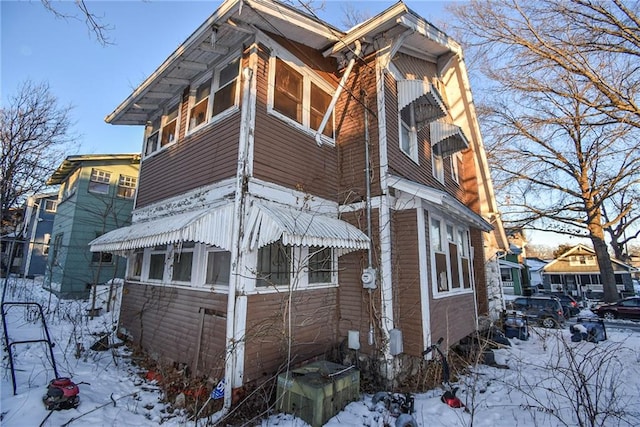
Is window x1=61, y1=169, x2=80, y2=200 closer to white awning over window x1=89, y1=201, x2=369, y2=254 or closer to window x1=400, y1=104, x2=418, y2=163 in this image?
white awning over window x1=89, y1=201, x2=369, y2=254

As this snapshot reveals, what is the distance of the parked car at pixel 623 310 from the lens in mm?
18219

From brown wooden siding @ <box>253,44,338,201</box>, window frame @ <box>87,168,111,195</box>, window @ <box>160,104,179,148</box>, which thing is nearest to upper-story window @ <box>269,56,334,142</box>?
brown wooden siding @ <box>253,44,338,201</box>

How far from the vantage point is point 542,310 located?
1603 centimetres

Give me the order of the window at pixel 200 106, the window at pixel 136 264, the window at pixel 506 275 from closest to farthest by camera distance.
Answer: the window at pixel 200 106
the window at pixel 136 264
the window at pixel 506 275

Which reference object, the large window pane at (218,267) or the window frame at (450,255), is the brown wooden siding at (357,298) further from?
the large window pane at (218,267)

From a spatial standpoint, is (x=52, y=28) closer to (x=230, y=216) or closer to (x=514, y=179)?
(x=230, y=216)

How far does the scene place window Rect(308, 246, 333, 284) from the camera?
22.0 ft

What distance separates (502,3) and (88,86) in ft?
44.0

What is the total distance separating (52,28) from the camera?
5066 millimetres

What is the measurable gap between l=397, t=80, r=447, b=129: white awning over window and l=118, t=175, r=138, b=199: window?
15.8 m

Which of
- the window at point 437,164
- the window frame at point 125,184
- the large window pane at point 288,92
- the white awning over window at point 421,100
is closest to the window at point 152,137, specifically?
the large window pane at point 288,92

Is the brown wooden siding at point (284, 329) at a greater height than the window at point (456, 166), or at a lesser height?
lesser

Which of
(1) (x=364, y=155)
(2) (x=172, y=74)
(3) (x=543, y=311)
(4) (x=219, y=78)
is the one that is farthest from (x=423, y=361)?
(3) (x=543, y=311)

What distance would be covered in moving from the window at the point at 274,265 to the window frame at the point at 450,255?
3.38 m
